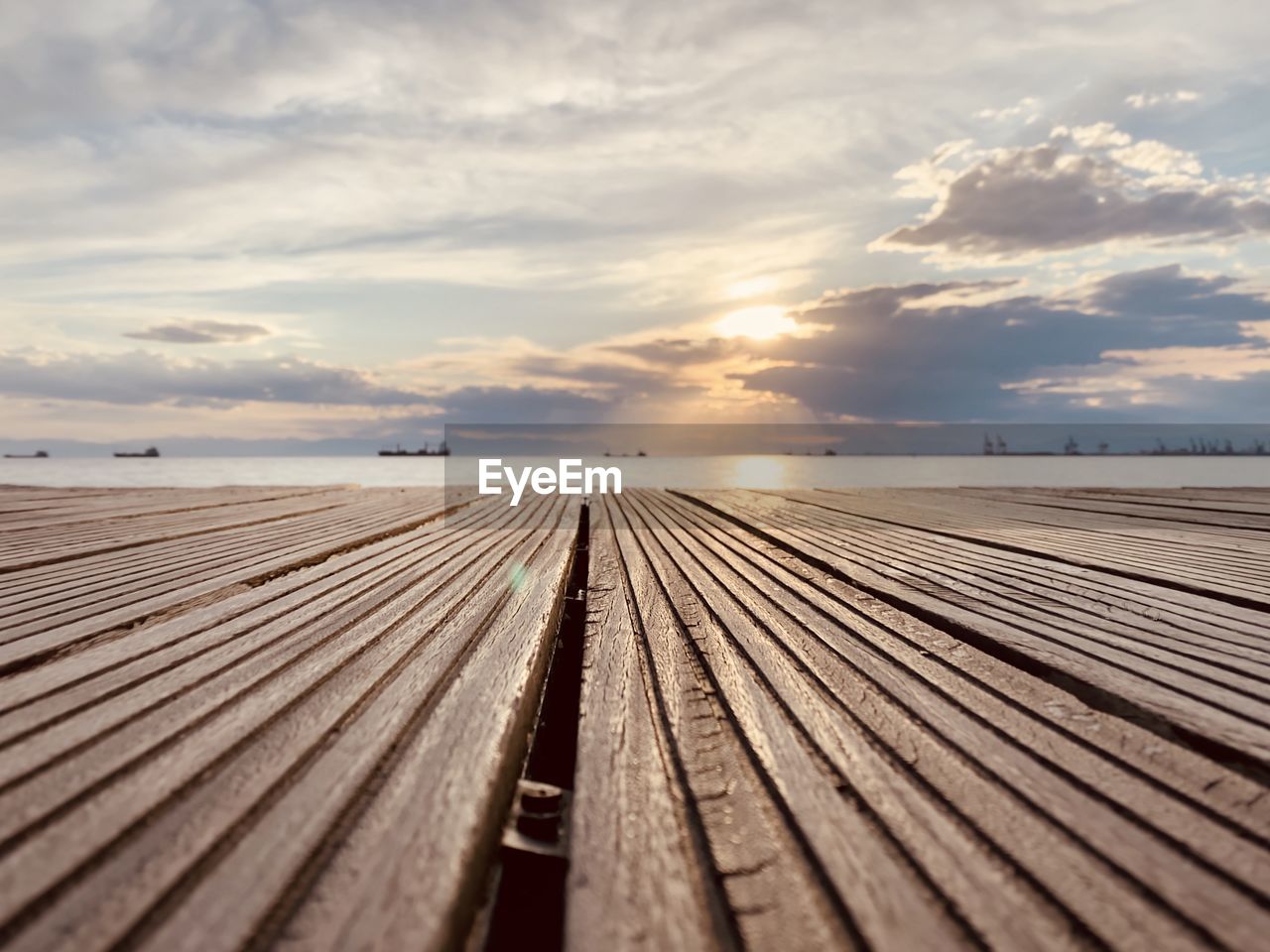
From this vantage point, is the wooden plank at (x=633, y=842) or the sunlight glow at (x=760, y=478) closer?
the wooden plank at (x=633, y=842)

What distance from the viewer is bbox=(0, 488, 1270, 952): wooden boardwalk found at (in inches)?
40.9

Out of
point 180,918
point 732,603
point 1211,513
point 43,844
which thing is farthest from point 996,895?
point 1211,513

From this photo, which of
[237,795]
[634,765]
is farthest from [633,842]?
[237,795]

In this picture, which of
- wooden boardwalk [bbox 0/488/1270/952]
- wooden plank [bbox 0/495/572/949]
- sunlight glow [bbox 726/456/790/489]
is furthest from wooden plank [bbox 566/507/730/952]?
sunlight glow [bbox 726/456/790/489]

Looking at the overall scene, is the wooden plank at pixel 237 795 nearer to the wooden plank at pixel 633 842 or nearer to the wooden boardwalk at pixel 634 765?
the wooden boardwalk at pixel 634 765

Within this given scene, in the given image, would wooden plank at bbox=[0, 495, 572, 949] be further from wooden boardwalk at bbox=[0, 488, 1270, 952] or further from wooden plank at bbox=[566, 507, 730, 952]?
wooden plank at bbox=[566, 507, 730, 952]

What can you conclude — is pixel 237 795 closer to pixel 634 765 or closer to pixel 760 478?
pixel 634 765

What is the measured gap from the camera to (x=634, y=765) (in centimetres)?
151

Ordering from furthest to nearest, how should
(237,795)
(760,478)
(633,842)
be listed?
(760,478) < (237,795) < (633,842)

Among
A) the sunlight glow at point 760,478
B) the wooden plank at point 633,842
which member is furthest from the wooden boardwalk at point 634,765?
the sunlight glow at point 760,478

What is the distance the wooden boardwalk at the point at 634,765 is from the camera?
1040 mm

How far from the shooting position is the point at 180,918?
100cm

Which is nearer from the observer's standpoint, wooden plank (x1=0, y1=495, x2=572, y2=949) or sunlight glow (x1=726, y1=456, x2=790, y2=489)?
wooden plank (x1=0, y1=495, x2=572, y2=949)

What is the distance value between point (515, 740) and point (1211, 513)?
7.84 metres
